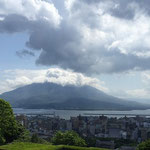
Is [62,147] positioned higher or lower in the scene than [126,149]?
higher

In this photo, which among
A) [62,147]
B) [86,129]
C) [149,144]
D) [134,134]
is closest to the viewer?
[62,147]

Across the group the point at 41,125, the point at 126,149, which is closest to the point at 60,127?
the point at 41,125

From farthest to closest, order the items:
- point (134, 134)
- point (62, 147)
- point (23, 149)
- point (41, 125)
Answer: point (41, 125), point (134, 134), point (62, 147), point (23, 149)

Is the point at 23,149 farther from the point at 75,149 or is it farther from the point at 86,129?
the point at 86,129

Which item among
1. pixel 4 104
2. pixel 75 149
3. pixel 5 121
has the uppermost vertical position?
pixel 4 104

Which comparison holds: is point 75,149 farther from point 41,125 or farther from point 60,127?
point 41,125

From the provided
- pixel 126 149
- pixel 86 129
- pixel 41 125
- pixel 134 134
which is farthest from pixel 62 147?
pixel 41 125

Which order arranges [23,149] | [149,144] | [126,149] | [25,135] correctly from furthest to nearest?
[126,149], [25,135], [149,144], [23,149]

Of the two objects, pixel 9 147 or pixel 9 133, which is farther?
pixel 9 133

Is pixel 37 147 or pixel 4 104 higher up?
pixel 4 104
